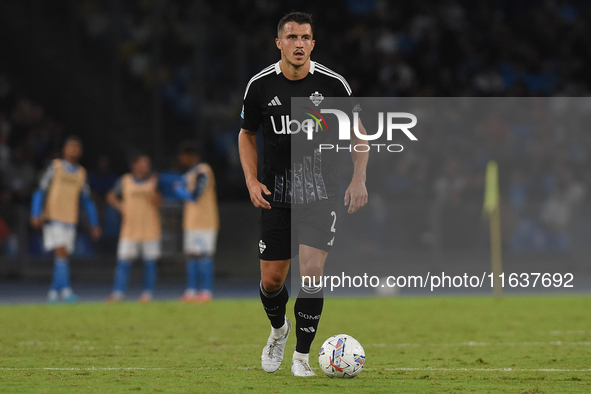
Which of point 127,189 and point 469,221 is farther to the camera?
point 469,221

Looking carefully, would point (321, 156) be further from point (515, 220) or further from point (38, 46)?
point (38, 46)

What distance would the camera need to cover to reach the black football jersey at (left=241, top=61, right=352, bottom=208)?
6.00 meters

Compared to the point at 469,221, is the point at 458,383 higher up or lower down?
lower down

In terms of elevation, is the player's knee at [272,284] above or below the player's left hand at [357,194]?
below

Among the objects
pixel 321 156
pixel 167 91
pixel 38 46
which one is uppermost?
pixel 38 46

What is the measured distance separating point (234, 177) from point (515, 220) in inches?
208

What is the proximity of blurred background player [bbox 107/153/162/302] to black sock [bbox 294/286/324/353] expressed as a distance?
7503mm

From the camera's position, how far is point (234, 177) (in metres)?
16.7

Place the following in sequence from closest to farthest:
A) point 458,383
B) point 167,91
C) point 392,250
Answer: point 458,383 → point 392,250 → point 167,91

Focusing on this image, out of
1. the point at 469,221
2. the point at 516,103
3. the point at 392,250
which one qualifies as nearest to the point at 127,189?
the point at 392,250

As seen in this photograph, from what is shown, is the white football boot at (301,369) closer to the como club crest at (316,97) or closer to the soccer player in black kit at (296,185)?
the soccer player in black kit at (296,185)

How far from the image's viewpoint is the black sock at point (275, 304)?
6254 millimetres

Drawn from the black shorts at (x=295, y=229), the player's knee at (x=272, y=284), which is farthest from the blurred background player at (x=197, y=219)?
the black shorts at (x=295, y=229)

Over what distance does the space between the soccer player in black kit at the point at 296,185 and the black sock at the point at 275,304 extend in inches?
5.8
